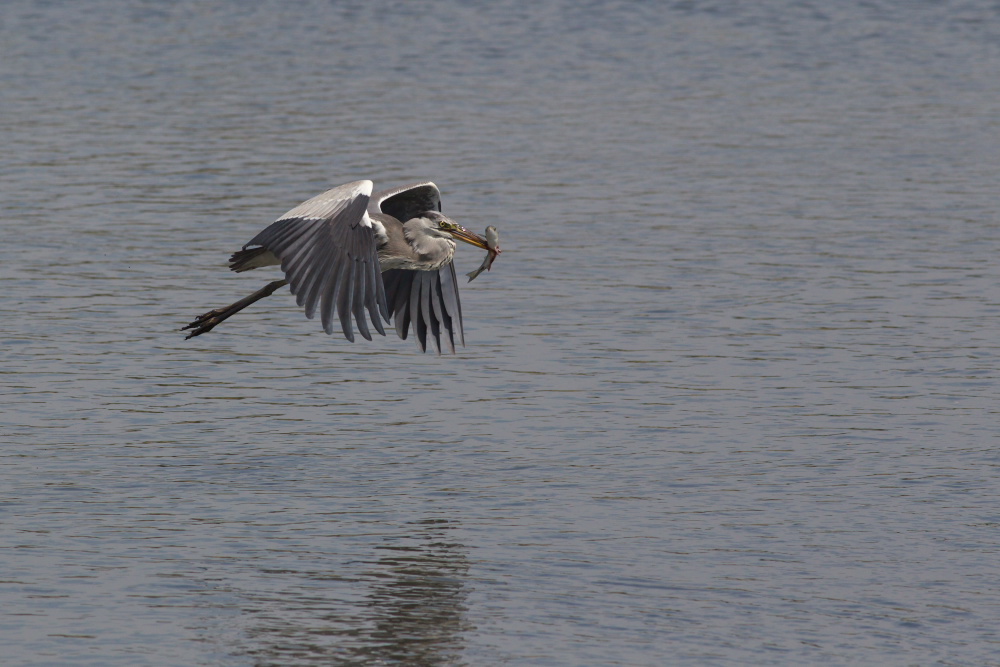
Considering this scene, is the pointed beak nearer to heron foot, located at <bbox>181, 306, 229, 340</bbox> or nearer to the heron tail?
the heron tail

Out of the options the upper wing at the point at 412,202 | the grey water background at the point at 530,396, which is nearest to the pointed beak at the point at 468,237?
the upper wing at the point at 412,202

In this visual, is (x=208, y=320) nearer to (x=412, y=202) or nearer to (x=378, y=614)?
(x=412, y=202)

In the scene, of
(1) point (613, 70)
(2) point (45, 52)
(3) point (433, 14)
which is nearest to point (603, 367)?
(1) point (613, 70)

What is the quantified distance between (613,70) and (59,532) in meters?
17.0

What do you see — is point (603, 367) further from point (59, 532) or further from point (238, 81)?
point (238, 81)

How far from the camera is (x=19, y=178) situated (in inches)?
655

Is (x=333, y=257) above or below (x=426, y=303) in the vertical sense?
above

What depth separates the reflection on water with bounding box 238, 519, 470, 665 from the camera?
6781 millimetres

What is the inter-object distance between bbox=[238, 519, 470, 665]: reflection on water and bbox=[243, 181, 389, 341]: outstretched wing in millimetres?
1147

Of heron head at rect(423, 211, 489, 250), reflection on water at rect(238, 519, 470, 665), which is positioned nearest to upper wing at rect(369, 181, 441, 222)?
heron head at rect(423, 211, 489, 250)

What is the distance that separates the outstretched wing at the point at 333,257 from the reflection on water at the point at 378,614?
3.76 feet

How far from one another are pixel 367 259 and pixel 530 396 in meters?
1.95

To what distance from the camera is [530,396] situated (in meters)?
10.3

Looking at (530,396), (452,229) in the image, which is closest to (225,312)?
(452,229)
